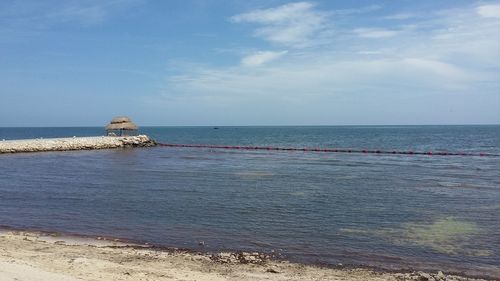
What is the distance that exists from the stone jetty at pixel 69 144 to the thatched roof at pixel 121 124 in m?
2.36

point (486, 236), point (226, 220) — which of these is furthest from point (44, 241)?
point (486, 236)

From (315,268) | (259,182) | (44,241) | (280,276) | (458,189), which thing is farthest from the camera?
(259,182)

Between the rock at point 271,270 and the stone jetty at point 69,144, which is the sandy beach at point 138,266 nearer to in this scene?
the rock at point 271,270

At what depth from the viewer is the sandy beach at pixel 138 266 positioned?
9.35m

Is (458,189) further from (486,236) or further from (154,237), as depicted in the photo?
(154,237)

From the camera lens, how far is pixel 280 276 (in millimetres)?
10336

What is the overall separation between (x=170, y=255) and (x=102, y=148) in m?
51.5

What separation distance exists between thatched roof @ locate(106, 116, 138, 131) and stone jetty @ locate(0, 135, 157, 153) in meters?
2.36

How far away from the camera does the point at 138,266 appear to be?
417 inches

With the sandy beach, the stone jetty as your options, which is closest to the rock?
the sandy beach

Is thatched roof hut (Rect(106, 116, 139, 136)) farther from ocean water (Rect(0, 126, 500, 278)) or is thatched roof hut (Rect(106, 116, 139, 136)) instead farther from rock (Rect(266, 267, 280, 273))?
rock (Rect(266, 267, 280, 273))

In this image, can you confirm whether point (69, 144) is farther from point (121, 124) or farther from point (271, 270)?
point (271, 270)

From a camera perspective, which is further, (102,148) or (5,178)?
(102,148)

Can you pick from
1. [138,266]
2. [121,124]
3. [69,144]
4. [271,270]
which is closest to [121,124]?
[121,124]
